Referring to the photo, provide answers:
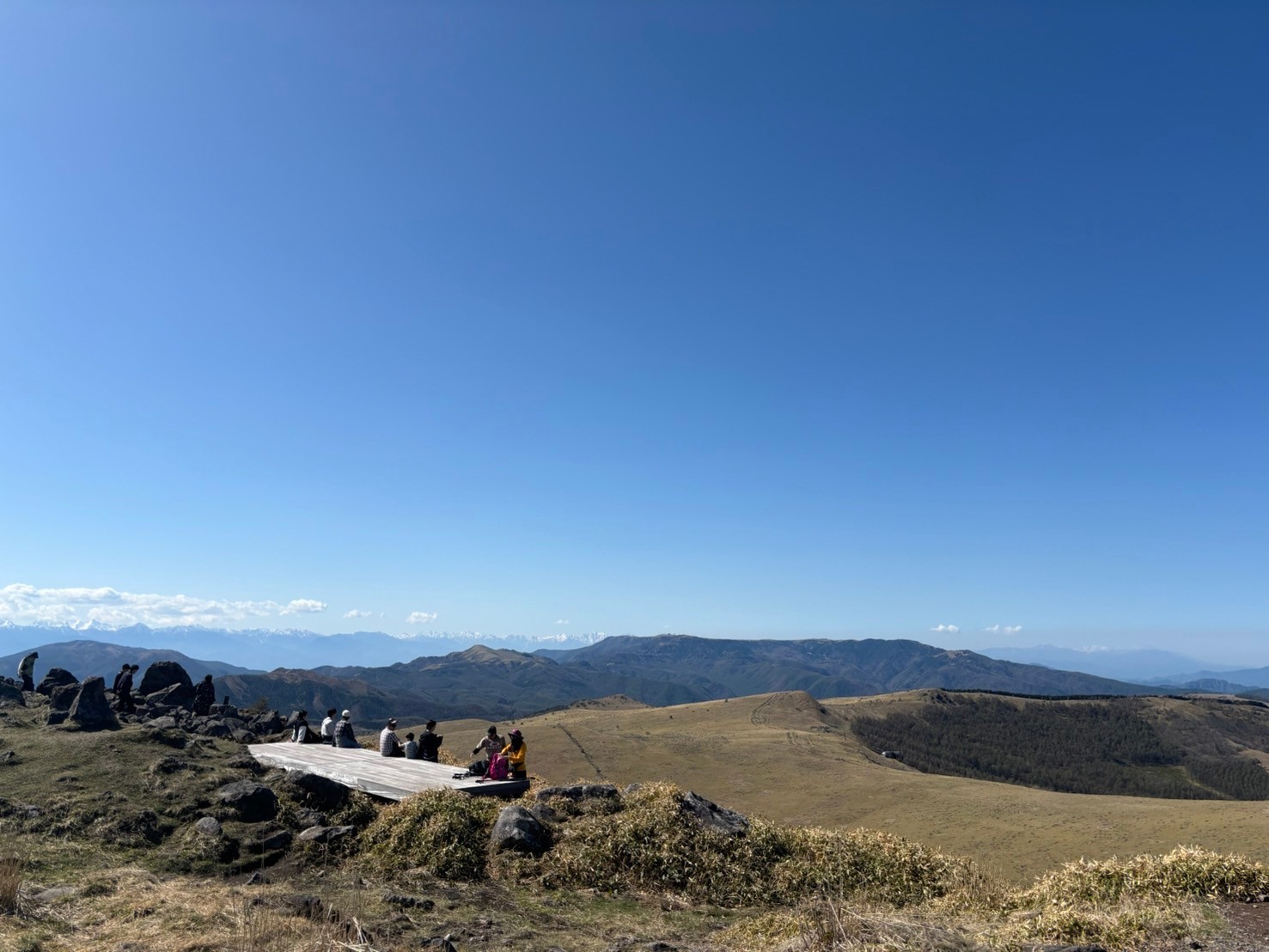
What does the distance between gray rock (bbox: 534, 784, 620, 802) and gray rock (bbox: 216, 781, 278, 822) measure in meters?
6.30

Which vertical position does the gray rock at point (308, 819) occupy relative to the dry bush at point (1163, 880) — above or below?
below

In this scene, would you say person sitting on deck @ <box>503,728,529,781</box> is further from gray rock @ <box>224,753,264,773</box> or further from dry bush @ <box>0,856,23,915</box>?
dry bush @ <box>0,856,23,915</box>

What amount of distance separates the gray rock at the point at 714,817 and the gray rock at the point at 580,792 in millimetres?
1838

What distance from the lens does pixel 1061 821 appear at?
163 feet

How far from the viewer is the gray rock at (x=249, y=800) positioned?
15.4 meters

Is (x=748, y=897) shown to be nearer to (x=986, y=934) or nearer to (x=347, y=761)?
(x=986, y=934)

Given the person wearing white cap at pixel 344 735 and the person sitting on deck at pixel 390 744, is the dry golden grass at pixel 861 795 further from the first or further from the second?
the person wearing white cap at pixel 344 735

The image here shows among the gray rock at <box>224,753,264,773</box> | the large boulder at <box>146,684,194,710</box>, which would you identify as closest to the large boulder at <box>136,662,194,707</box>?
the large boulder at <box>146,684,194,710</box>

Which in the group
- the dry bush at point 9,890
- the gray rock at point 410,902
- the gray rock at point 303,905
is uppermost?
the dry bush at point 9,890

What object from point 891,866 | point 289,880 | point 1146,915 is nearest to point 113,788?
point 289,880

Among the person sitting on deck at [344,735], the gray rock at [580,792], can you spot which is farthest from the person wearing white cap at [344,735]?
the gray rock at [580,792]

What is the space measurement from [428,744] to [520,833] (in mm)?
9293

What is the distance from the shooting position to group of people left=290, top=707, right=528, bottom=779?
1769cm

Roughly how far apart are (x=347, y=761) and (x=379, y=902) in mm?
9777
